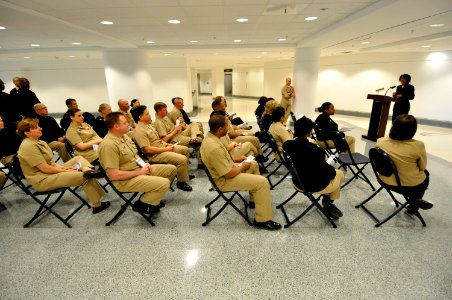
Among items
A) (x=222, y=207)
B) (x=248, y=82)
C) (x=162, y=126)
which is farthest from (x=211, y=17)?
(x=248, y=82)

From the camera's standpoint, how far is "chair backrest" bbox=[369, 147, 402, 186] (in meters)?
2.47

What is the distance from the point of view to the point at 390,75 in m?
9.66

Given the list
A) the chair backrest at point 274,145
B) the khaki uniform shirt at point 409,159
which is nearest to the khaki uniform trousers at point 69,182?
the chair backrest at point 274,145

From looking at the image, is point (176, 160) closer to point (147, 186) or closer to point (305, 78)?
point (147, 186)

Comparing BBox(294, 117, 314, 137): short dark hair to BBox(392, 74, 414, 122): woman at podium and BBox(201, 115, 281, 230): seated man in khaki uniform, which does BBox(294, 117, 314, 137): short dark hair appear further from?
BBox(392, 74, 414, 122): woman at podium

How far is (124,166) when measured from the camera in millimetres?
2805

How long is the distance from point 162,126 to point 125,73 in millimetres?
4552

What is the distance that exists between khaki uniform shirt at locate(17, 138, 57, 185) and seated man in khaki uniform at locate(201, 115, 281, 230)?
1859 millimetres

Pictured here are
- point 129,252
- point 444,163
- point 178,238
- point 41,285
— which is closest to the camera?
point 41,285

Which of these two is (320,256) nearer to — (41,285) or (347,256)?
(347,256)

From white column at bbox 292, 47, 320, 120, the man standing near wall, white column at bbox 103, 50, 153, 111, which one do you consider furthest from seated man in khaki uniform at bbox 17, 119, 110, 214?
white column at bbox 292, 47, 320, 120

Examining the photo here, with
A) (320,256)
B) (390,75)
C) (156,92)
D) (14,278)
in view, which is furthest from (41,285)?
(390,75)

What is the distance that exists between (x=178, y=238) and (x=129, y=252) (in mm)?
513

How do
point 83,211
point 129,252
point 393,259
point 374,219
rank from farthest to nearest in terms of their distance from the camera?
1. point 83,211
2. point 374,219
3. point 129,252
4. point 393,259
